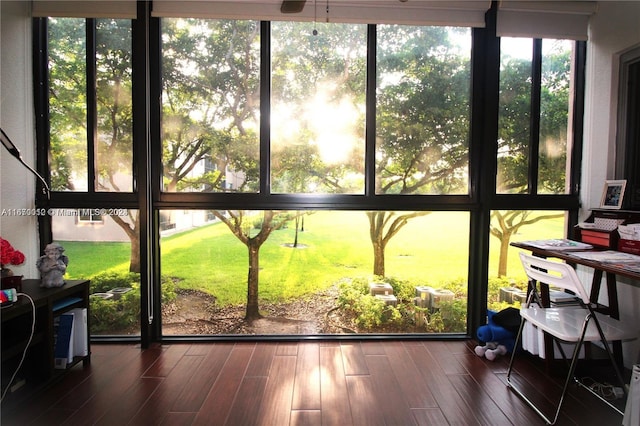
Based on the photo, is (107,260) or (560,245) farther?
(107,260)

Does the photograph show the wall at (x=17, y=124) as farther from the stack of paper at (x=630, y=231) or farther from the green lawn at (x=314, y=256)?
the stack of paper at (x=630, y=231)

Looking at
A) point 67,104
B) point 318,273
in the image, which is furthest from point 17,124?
point 318,273

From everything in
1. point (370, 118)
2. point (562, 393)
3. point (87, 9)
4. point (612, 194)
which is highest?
point (87, 9)

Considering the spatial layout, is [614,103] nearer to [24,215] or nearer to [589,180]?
[589,180]

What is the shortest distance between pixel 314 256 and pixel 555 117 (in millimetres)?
2450

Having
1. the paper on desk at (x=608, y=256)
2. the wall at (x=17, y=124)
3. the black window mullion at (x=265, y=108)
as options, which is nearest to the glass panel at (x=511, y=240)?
the paper on desk at (x=608, y=256)

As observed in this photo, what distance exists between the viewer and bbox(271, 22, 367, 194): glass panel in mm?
2859

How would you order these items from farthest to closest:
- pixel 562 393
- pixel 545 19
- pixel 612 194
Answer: pixel 545 19 → pixel 612 194 → pixel 562 393

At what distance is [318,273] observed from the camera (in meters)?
3.08

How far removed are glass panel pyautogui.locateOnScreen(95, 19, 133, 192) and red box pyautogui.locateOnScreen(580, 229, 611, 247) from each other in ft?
12.0

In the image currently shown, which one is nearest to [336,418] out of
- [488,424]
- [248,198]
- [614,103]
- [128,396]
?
[488,424]

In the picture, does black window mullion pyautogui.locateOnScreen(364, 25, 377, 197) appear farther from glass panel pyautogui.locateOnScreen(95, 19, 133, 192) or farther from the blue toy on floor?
glass panel pyautogui.locateOnScreen(95, 19, 133, 192)

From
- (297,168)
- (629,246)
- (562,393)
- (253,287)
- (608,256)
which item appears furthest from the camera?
(253,287)

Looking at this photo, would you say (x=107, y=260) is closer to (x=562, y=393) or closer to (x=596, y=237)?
(x=562, y=393)
